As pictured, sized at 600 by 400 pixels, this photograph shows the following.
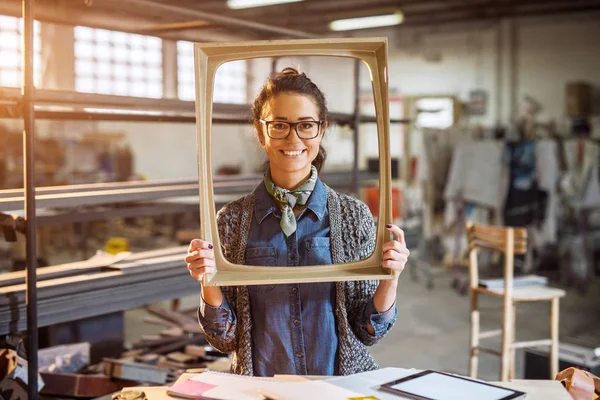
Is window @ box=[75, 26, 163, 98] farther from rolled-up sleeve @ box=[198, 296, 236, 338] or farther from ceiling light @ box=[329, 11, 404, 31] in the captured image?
rolled-up sleeve @ box=[198, 296, 236, 338]

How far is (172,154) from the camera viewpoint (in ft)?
38.6

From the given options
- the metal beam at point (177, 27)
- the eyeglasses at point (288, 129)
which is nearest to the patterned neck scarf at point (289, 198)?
the eyeglasses at point (288, 129)

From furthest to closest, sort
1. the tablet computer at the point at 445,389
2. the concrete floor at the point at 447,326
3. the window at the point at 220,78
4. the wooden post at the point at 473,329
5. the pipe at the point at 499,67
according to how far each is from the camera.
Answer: the window at the point at 220,78 → the pipe at the point at 499,67 → the concrete floor at the point at 447,326 → the wooden post at the point at 473,329 → the tablet computer at the point at 445,389

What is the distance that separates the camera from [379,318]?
5.32 feet

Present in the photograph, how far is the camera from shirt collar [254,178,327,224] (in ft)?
5.42

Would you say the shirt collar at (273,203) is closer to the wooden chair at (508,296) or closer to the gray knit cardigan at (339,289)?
the gray knit cardigan at (339,289)

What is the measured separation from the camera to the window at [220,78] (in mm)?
11484

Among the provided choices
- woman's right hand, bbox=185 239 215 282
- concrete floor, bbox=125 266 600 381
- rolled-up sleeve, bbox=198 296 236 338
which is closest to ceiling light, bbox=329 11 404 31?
concrete floor, bbox=125 266 600 381

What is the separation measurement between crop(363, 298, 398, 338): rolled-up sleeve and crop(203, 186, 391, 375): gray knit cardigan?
0.03 meters

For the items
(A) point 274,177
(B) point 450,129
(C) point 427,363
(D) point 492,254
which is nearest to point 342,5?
(B) point 450,129

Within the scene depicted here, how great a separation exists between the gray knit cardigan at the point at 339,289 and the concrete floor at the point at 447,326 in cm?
260

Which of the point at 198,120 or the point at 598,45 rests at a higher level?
the point at 598,45

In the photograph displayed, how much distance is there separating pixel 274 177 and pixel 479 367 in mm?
3124

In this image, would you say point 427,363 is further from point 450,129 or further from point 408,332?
point 450,129
